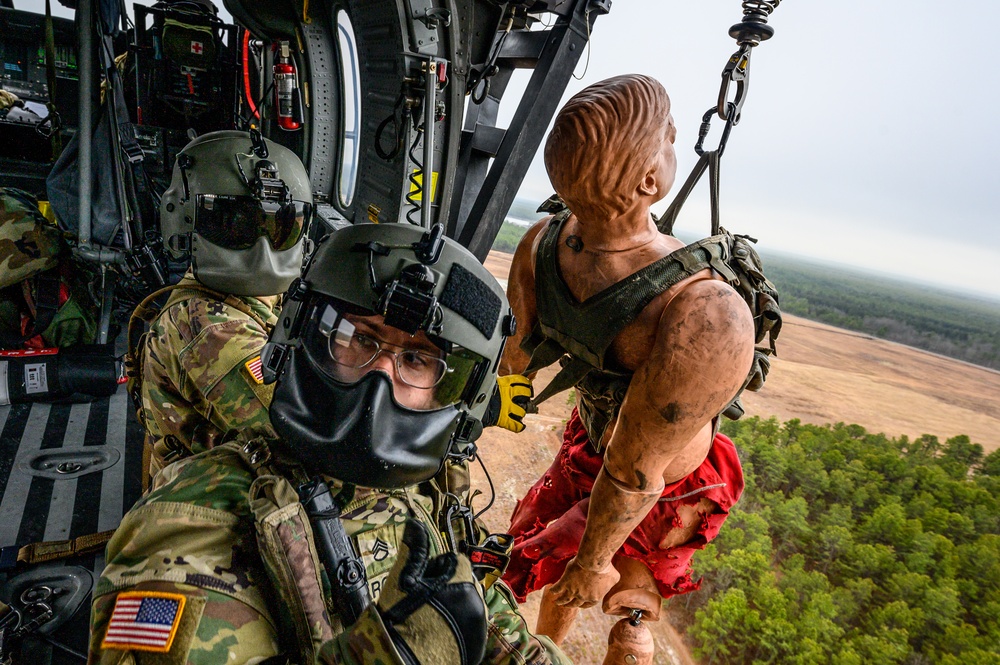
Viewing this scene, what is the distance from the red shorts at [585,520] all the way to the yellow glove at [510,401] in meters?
0.32

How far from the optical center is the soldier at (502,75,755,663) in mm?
1367

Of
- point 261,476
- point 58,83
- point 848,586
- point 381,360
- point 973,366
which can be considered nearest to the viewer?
point 261,476

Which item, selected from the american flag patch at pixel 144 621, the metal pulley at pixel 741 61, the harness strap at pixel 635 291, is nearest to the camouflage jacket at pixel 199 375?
the american flag patch at pixel 144 621

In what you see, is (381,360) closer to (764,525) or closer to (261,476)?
(261,476)

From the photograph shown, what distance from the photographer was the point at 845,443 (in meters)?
4.90

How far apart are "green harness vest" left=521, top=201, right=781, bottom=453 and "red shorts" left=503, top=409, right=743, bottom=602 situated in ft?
0.92

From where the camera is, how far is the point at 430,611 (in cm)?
83

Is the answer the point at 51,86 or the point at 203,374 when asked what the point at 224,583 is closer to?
the point at 203,374

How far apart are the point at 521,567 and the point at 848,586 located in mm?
2851

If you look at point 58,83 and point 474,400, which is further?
point 58,83

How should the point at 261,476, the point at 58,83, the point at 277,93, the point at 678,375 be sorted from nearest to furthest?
the point at 261,476 < the point at 678,375 < the point at 277,93 < the point at 58,83

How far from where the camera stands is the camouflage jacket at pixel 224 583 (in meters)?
0.88

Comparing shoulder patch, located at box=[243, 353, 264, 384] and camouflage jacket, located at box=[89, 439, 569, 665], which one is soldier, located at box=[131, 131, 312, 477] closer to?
shoulder patch, located at box=[243, 353, 264, 384]

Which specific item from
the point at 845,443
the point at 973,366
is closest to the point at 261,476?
the point at 845,443
